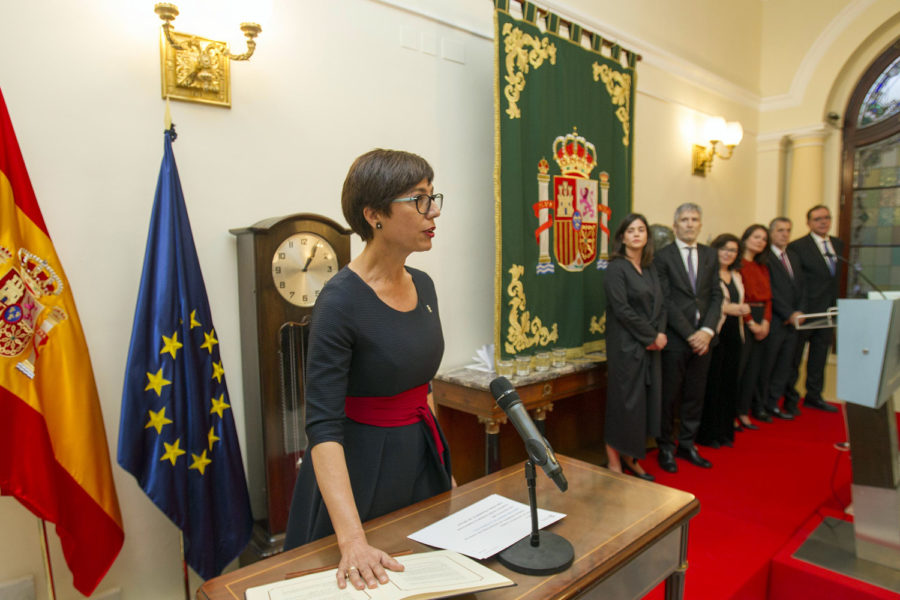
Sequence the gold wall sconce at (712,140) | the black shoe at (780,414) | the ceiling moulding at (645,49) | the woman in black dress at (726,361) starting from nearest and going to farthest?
the ceiling moulding at (645,49)
the woman in black dress at (726,361)
the black shoe at (780,414)
the gold wall sconce at (712,140)

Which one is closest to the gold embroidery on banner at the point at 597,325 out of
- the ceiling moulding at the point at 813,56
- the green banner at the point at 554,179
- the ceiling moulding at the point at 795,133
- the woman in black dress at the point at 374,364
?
the green banner at the point at 554,179

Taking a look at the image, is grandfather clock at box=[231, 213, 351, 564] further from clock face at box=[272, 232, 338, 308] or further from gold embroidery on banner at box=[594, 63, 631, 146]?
gold embroidery on banner at box=[594, 63, 631, 146]

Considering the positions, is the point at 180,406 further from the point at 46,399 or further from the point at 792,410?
the point at 792,410

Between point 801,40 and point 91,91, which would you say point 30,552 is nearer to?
point 91,91

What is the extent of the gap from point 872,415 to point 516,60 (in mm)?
2371

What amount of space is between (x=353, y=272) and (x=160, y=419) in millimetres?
1137

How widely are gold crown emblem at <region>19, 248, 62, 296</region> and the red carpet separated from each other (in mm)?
2415

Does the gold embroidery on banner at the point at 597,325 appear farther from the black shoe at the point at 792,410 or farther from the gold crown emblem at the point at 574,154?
the black shoe at the point at 792,410

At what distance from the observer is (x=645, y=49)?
4.57 m

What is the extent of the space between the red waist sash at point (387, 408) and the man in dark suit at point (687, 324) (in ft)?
8.81

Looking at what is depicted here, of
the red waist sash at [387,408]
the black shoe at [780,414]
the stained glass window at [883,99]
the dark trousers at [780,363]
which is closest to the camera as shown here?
the red waist sash at [387,408]

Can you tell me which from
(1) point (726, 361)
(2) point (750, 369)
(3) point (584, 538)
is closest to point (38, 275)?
(3) point (584, 538)

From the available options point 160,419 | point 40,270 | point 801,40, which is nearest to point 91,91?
point 40,270

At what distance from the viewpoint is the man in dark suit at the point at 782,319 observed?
4.65 meters
